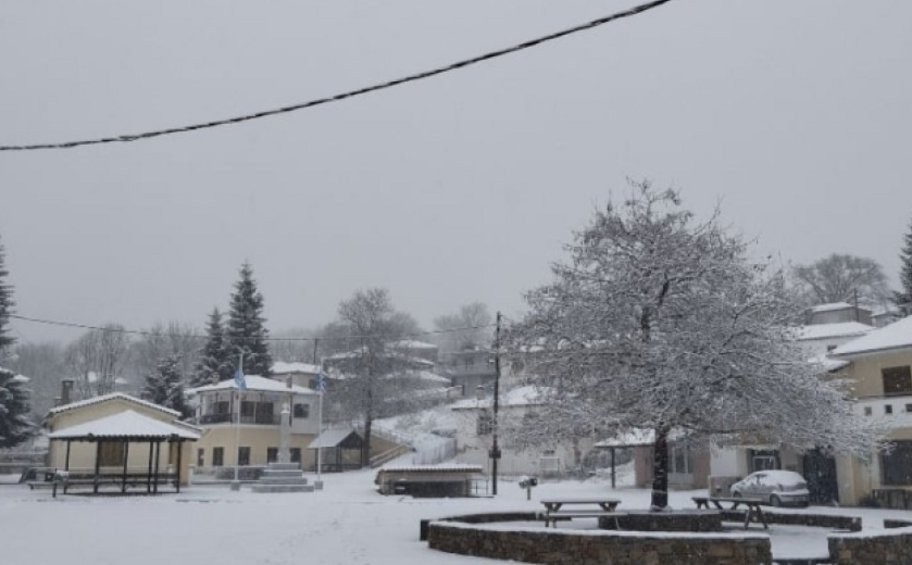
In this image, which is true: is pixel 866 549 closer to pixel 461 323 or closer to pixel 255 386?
pixel 255 386

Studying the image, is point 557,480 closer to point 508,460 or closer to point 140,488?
point 508,460

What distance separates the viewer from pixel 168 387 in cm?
6294

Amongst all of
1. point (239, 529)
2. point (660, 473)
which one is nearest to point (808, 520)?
point (660, 473)

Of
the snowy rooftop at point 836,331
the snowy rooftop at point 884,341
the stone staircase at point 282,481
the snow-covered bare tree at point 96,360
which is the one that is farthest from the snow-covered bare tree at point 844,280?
the snow-covered bare tree at point 96,360

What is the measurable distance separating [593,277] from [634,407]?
3.57 meters

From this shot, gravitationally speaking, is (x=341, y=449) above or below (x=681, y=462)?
above

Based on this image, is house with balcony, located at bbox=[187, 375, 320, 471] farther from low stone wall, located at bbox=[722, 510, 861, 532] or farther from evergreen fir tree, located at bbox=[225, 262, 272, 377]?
low stone wall, located at bbox=[722, 510, 861, 532]

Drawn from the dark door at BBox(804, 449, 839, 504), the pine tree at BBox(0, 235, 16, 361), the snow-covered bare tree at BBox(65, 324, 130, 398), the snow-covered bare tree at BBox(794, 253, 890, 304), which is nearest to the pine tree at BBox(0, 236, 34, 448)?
the pine tree at BBox(0, 235, 16, 361)

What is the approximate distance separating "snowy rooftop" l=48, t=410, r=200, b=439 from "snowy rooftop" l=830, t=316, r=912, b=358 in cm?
2760

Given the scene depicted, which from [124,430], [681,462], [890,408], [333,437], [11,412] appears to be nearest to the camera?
[890,408]

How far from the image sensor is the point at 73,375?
100 m

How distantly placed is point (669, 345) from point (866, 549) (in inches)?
249

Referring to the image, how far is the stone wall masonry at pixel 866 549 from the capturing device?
12.8 m

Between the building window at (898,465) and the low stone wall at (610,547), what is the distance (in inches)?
803
